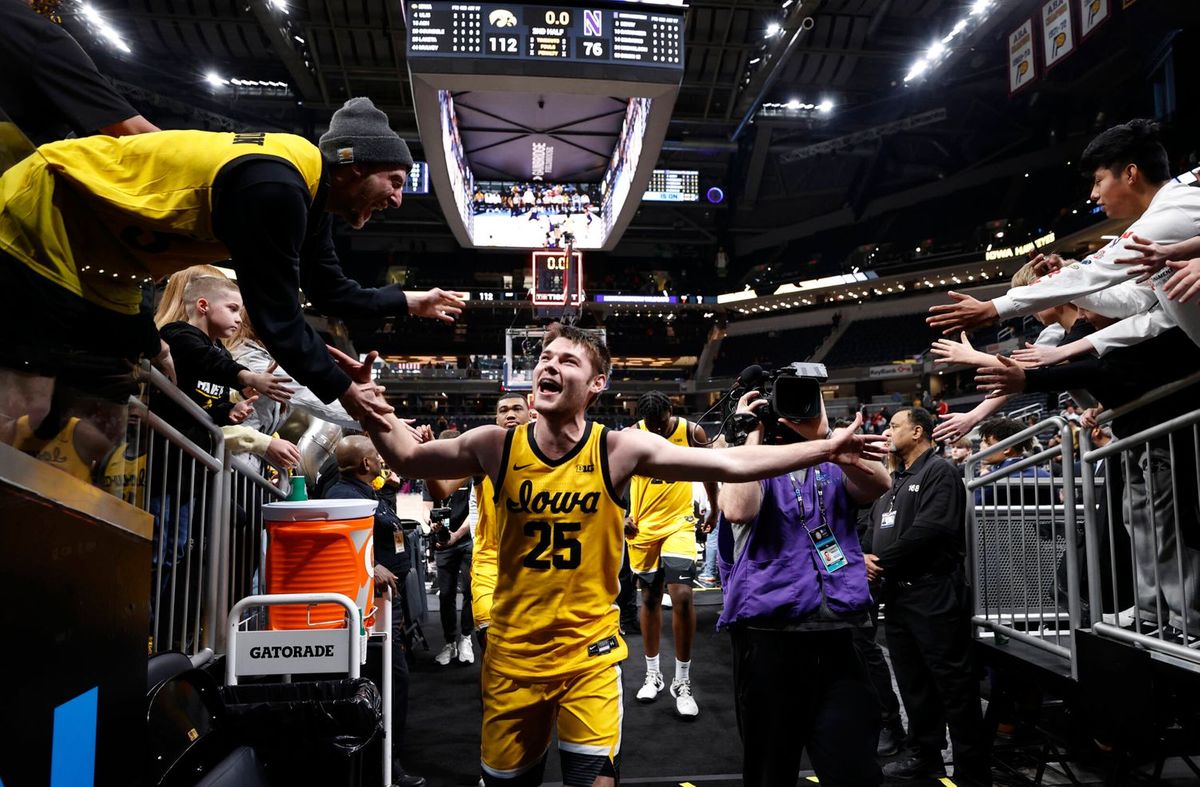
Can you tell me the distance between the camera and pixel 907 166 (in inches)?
1262

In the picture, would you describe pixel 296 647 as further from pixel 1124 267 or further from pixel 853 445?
pixel 1124 267

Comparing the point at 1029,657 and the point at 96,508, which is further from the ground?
the point at 96,508

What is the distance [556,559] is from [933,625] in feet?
8.71

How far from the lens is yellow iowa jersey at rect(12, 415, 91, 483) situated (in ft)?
3.43

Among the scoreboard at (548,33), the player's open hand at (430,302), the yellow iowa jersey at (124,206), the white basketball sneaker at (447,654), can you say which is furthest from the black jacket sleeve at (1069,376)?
the scoreboard at (548,33)

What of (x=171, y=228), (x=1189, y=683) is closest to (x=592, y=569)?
(x=171, y=228)

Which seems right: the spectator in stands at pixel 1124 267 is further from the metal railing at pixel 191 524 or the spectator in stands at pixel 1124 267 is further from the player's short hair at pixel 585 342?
the metal railing at pixel 191 524

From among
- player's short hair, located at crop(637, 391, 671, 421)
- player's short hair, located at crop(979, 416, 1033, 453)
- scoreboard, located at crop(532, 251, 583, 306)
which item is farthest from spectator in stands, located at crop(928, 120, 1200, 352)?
scoreboard, located at crop(532, 251, 583, 306)

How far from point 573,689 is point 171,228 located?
1.85 m

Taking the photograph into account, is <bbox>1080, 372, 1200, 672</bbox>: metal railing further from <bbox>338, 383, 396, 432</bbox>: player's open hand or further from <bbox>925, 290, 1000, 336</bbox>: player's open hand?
<bbox>338, 383, 396, 432</bbox>: player's open hand

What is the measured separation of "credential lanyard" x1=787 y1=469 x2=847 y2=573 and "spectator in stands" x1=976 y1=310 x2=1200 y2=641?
2.48 ft

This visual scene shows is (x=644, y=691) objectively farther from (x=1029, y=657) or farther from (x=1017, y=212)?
(x=1017, y=212)

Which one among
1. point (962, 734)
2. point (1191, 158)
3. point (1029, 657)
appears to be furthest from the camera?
point (1191, 158)

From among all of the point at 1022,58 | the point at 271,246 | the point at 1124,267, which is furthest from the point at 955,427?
the point at 1022,58
